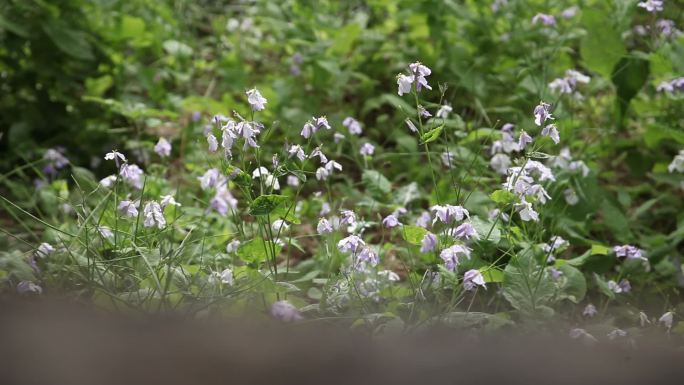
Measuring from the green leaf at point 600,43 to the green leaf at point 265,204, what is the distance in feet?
5.18

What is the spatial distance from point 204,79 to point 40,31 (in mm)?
1037

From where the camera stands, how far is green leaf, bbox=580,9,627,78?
2961mm

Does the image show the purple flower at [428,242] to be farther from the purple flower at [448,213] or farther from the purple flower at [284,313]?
the purple flower at [284,313]

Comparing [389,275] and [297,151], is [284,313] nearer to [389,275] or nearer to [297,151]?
[297,151]

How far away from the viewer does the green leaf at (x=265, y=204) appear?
185 cm

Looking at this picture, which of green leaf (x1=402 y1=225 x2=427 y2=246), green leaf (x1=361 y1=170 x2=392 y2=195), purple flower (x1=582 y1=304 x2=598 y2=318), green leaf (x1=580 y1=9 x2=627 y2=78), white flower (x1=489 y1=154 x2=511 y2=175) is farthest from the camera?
green leaf (x1=580 y1=9 x2=627 y2=78)

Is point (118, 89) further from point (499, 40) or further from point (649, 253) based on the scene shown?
point (649, 253)

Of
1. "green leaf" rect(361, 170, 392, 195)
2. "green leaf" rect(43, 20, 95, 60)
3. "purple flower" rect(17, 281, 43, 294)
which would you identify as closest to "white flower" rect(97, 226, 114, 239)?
"purple flower" rect(17, 281, 43, 294)

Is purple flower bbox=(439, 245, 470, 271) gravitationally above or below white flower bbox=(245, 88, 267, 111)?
below

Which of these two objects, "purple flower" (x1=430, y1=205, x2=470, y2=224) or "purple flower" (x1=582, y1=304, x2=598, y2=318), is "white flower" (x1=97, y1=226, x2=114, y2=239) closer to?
"purple flower" (x1=430, y1=205, x2=470, y2=224)

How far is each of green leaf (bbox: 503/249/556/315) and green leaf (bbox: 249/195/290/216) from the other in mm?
603

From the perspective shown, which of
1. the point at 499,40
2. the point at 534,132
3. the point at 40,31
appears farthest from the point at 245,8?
the point at 534,132

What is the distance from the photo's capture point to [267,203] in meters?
1.86

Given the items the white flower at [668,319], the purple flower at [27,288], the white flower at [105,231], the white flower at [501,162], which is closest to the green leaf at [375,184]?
the white flower at [501,162]
